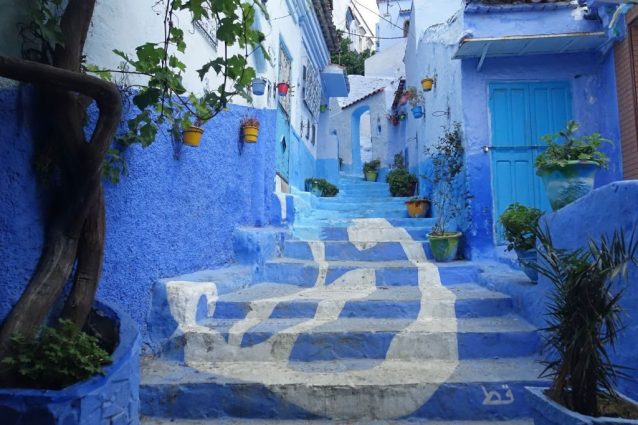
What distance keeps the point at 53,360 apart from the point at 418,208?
600cm

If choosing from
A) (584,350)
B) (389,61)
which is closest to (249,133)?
(584,350)

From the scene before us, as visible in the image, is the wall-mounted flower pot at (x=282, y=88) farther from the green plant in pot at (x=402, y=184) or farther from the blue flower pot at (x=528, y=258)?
the blue flower pot at (x=528, y=258)

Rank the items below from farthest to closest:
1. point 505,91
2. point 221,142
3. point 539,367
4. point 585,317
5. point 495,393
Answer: point 505,91 < point 221,142 < point 539,367 < point 495,393 < point 585,317

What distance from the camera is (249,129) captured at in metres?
5.58

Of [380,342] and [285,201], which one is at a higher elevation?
[285,201]

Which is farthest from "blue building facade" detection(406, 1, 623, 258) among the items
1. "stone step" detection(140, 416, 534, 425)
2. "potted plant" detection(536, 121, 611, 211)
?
"stone step" detection(140, 416, 534, 425)

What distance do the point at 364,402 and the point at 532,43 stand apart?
5.16m

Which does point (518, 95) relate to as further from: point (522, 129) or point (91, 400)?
point (91, 400)

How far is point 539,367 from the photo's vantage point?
3.26 m

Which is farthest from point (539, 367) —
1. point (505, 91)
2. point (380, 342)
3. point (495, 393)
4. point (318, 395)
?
point (505, 91)

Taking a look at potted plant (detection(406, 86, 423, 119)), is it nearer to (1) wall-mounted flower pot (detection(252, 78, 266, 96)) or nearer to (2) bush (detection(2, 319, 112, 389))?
(1) wall-mounted flower pot (detection(252, 78, 266, 96))

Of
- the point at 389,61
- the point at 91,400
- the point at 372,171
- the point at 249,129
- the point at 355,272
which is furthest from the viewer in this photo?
the point at 389,61

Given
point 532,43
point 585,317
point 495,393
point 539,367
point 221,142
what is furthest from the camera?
point 532,43

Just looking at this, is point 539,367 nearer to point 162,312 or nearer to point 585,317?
point 585,317
